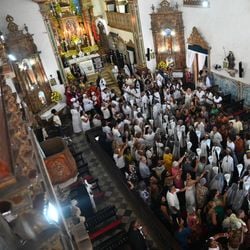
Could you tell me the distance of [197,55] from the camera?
15859 mm

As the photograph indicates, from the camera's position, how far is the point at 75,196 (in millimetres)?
8266

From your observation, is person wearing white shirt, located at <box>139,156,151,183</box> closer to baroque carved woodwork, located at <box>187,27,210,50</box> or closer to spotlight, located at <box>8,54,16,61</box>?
spotlight, located at <box>8,54,16,61</box>

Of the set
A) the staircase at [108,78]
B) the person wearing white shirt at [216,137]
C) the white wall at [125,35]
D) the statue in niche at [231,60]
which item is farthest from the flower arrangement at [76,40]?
the person wearing white shirt at [216,137]

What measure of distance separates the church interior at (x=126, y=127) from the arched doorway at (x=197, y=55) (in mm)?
81

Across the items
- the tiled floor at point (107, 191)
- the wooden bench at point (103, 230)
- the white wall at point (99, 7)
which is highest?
the white wall at point (99, 7)

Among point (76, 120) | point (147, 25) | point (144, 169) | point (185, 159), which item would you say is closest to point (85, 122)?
point (76, 120)

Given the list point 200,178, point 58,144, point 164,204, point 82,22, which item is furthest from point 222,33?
point 82,22

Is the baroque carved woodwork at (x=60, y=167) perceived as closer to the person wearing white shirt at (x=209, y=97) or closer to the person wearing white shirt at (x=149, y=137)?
the person wearing white shirt at (x=149, y=137)

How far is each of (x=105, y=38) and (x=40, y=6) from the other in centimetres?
852

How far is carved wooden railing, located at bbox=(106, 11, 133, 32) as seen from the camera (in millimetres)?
17750

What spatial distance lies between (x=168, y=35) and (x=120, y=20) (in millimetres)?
3981

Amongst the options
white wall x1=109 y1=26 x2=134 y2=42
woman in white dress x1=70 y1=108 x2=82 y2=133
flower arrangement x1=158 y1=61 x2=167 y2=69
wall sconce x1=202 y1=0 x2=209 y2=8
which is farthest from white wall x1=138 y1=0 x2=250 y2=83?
woman in white dress x1=70 y1=108 x2=82 y2=133

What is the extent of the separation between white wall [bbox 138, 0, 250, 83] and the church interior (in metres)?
0.05

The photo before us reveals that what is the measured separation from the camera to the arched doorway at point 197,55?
14.7 metres
